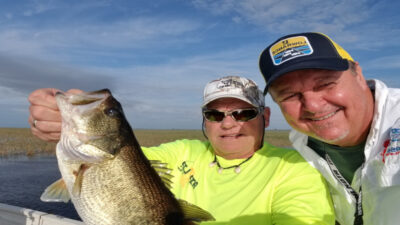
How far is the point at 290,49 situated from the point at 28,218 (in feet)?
19.2

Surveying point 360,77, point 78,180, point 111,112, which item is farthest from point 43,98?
point 360,77

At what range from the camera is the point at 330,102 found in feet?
9.01

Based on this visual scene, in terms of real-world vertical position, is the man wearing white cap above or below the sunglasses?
below

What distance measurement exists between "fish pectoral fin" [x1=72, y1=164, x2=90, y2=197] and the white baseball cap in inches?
64.6

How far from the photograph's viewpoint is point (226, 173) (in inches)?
134

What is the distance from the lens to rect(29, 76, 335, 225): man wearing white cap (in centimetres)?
280

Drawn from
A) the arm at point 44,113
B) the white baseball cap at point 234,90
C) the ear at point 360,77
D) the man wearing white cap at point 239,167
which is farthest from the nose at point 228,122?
the arm at point 44,113

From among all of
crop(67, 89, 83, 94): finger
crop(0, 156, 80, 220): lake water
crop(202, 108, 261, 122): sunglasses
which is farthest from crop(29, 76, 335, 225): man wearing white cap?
crop(0, 156, 80, 220): lake water

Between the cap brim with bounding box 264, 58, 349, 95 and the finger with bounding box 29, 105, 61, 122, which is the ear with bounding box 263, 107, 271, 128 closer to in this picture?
the cap brim with bounding box 264, 58, 349, 95

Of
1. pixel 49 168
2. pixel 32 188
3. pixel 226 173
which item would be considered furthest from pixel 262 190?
pixel 49 168

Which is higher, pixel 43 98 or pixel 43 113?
pixel 43 98

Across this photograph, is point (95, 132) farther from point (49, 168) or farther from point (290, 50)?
point (49, 168)

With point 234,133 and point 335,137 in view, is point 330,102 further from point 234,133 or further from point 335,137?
point 234,133

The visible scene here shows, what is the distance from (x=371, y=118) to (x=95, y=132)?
266cm
